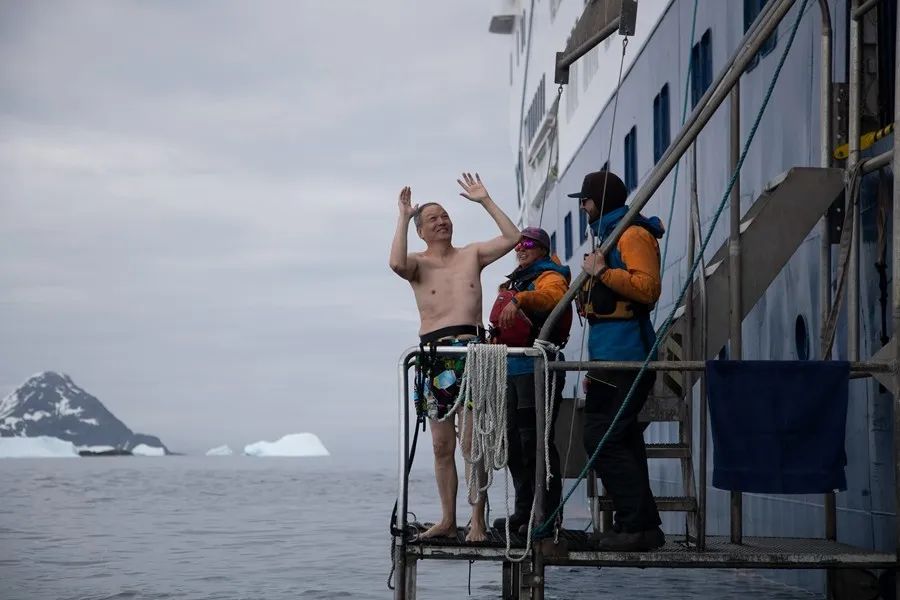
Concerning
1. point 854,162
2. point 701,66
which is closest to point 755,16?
point 701,66

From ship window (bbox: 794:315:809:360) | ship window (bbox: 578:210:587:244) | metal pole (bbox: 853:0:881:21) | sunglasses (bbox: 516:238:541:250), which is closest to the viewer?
sunglasses (bbox: 516:238:541:250)

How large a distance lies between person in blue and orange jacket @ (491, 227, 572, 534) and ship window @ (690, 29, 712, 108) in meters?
5.25

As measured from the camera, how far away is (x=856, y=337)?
7.05 meters

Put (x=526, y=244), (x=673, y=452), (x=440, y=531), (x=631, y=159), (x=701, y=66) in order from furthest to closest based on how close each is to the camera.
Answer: (x=631, y=159), (x=701, y=66), (x=673, y=452), (x=526, y=244), (x=440, y=531)

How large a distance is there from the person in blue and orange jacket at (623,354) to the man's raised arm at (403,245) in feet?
3.34

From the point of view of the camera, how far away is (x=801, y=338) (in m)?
8.85

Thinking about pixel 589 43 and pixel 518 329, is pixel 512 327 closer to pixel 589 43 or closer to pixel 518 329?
pixel 518 329

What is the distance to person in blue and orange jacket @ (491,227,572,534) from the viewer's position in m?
6.74

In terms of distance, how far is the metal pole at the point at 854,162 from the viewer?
692 cm

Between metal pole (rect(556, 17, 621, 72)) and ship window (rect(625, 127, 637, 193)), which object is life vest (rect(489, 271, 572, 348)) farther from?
ship window (rect(625, 127, 637, 193))

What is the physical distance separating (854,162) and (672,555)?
2.68 metres

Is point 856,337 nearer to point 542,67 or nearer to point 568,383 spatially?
point 568,383

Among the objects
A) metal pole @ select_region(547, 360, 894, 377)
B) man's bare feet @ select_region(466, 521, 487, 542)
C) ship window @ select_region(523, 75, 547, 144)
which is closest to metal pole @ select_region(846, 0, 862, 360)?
metal pole @ select_region(547, 360, 894, 377)

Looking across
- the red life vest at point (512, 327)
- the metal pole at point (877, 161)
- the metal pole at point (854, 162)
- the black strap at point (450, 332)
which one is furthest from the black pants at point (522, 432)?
the metal pole at point (877, 161)
